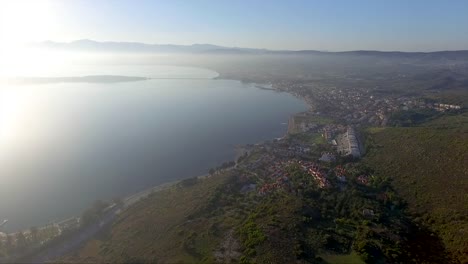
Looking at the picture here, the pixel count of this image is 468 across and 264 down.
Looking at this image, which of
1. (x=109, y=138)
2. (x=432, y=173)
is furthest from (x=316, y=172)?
(x=109, y=138)

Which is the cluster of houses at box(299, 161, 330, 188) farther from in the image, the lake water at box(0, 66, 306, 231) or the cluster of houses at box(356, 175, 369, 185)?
the lake water at box(0, 66, 306, 231)

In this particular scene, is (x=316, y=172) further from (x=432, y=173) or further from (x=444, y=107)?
(x=444, y=107)

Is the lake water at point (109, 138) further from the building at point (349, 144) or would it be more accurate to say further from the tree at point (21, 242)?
the building at point (349, 144)

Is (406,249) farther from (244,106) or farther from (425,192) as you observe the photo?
(244,106)

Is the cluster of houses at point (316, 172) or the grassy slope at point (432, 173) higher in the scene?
the grassy slope at point (432, 173)

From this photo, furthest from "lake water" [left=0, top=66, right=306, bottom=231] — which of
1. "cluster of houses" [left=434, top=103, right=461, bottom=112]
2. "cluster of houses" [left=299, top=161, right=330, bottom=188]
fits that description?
"cluster of houses" [left=434, top=103, right=461, bottom=112]

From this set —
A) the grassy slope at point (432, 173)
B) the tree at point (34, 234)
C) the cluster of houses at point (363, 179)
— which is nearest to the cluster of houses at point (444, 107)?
the grassy slope at point (432, 173)

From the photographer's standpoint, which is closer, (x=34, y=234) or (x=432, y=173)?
(x=34, y=234)
